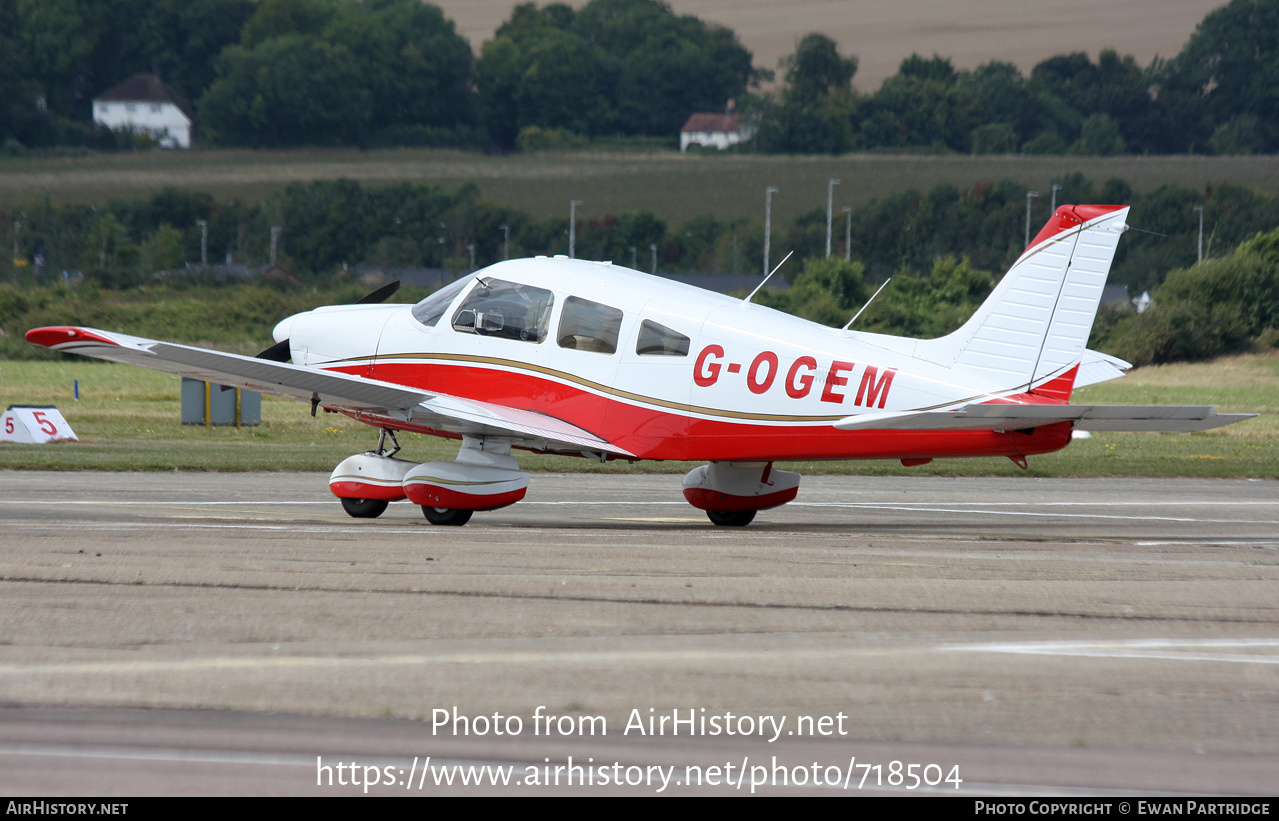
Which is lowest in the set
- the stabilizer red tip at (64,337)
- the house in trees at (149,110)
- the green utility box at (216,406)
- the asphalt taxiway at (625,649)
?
the green utility box at (216,406)

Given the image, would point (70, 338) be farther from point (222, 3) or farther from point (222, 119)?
point (222, 3)

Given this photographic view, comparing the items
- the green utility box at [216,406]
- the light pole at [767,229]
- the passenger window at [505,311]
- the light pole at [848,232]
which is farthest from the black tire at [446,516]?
the light pole at [848,232]

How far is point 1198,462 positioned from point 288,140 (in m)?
105

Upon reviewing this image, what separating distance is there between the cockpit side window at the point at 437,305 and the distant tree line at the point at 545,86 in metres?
107

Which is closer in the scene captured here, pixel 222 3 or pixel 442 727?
pixel 442 727

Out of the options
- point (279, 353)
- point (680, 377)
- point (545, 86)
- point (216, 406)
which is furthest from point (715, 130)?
point (680, 377)

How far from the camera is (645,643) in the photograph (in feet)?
20.7

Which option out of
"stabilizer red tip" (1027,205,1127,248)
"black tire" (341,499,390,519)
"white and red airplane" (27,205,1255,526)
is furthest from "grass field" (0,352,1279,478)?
"stabilizer red tip" (1027,205,1127,248)

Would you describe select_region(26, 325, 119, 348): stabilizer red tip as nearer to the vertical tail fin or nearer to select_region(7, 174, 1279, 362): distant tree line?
the vertical tail fin

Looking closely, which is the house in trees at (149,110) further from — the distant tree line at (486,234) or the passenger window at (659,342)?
the passenger window at (659,342)

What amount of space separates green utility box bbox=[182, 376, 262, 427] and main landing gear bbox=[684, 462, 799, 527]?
15532 mm

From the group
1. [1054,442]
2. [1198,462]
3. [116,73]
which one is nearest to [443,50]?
[116,73]

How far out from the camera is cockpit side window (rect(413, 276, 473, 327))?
12.6 m

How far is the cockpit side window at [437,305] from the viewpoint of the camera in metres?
12.6
